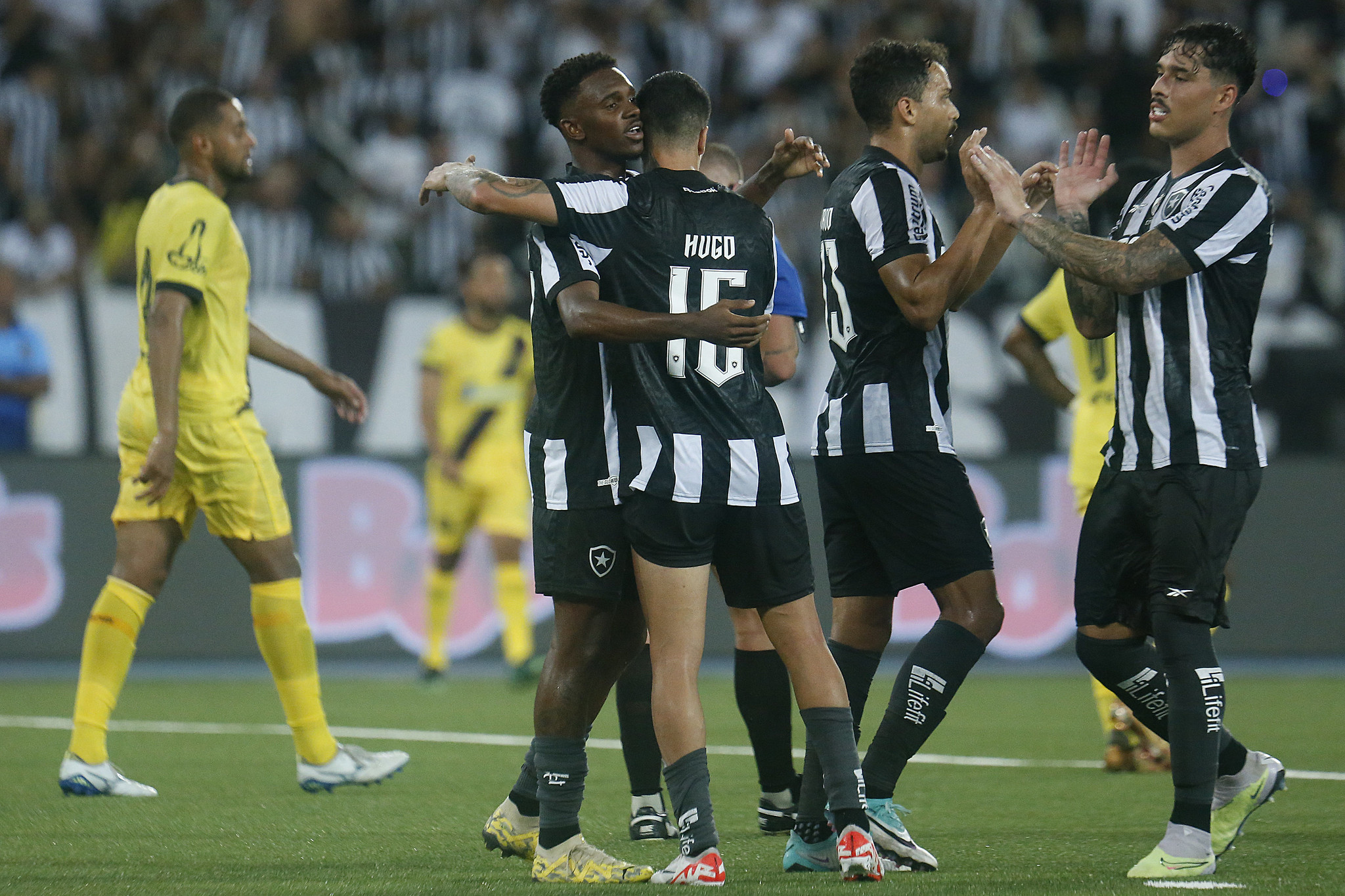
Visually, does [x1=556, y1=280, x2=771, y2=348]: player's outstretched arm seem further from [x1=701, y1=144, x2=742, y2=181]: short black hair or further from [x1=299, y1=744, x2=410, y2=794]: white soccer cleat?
[x1=299, y1=744, x2=410, y2=794]: white soccer cleat

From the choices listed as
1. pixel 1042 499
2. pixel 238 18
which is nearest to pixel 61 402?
pixel 238 18

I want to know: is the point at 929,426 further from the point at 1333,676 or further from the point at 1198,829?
the point at 1333,676

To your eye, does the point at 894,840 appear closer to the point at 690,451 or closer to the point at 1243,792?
the point at 1243,792

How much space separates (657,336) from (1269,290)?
994 centimetres

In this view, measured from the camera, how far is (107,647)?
6.03 m

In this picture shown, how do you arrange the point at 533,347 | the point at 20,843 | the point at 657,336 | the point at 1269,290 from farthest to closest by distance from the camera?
1. the point at 1269,290
2. the point at 20,843
3. the point at 533,347
4. the point at 657,336

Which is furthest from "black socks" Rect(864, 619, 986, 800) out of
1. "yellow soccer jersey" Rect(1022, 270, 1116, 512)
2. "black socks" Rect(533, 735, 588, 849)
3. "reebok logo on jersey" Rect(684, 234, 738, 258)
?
"yellow soccer jersey" Rect(1022, 270, 1116, 512)

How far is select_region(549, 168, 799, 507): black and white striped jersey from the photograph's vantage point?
13.5 feet

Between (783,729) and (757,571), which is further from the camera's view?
A: (783,729)

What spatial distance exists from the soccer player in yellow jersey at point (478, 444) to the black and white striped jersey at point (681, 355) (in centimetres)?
592

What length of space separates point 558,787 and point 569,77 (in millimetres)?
1904

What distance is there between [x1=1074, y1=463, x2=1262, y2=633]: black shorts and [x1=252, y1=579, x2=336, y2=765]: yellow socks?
2971 mm

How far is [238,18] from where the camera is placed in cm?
1363

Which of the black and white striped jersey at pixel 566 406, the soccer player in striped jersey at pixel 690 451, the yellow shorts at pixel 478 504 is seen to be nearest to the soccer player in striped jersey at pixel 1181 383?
the soccer player in striped jersey at pixel 690 451
